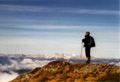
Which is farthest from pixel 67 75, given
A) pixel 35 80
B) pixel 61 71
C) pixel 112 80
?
pixel 112 80

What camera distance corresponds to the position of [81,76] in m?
26.9

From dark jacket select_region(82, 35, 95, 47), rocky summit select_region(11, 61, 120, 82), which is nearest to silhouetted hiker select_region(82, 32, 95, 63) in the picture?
dark jacket select_region(82, 35, 95, 47)

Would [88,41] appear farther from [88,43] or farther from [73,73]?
[73,73]

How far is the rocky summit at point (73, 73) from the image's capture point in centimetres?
2602

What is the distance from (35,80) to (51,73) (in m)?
1.98

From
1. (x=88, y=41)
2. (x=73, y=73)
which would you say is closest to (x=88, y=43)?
(x=88, y=41)

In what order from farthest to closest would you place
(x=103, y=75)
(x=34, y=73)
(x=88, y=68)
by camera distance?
(x=34, y=73) → (x=88, y=68) → (x=103, y=75)

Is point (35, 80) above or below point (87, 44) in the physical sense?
below

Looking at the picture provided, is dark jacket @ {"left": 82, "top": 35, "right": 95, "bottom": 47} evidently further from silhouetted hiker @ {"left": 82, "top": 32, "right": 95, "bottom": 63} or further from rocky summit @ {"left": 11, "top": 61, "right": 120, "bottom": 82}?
rocky summit @ {"left": 11, "top": 61, "right": 120, "bottom": 82}

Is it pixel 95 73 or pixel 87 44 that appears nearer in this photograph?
pixel 95 73

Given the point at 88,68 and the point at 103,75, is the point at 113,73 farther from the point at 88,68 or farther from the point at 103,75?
the point at 88,68

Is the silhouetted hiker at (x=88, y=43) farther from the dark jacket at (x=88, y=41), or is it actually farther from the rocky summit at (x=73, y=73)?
the rocky summit at (x=73, y=73)

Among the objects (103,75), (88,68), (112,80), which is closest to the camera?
(112,80)

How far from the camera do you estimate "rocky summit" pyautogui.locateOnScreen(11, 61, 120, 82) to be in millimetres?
26016
